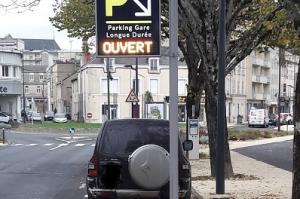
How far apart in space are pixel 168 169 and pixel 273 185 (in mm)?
6524

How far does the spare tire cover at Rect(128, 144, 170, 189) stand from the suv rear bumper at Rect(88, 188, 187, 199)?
41cm

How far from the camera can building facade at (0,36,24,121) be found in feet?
221

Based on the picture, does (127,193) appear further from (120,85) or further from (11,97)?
(120,85)

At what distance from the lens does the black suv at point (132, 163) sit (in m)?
8.34

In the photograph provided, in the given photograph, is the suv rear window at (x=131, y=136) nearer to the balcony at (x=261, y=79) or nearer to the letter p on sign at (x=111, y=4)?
the letter p on sign at (x=111, y=4)

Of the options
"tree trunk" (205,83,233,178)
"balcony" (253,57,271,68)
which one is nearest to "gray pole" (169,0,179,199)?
"tree trunk" (205,83,233,178)

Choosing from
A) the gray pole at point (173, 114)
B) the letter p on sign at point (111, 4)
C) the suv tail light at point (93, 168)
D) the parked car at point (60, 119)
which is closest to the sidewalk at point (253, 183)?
the suv tail light at point (93, 168)

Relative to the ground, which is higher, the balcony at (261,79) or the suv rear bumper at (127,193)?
the balcony at (261,79)

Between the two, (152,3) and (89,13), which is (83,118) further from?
(152,3)

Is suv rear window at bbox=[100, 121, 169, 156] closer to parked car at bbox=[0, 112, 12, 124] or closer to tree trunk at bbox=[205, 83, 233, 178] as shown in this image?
tree trunk at bbox=[205, 83, 233, 178]

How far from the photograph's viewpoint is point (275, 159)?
24.0 meters

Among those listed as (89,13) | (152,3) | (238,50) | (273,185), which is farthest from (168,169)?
(89,13)

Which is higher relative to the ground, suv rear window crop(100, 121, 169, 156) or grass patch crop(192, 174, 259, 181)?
suv rear window crop(100, 121, 169, 156)

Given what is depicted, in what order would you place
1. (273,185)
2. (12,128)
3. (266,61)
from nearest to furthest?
(273,185) → (12,128) → (266,61)
